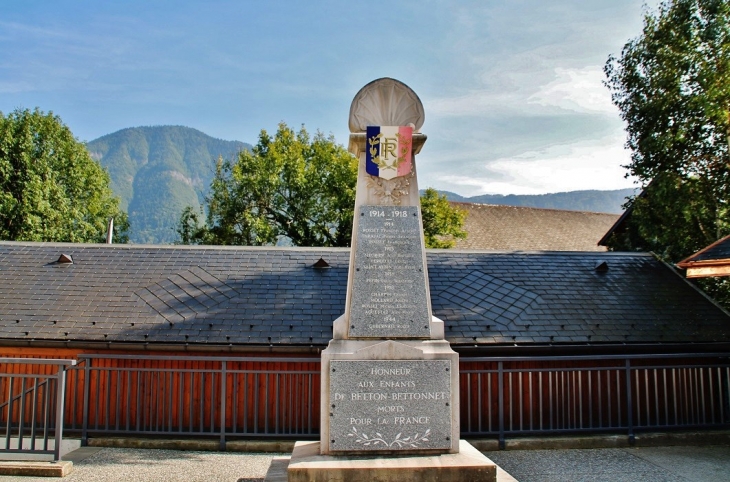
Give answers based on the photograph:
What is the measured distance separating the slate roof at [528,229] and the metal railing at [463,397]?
57.4ft

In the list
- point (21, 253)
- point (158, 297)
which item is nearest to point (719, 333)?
point (158, 297)

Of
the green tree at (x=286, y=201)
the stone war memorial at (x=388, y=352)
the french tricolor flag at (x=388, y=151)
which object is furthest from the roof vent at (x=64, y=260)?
the green tree at (x=286, y=201)

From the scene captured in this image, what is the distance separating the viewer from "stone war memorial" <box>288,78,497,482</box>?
5336 millimetres

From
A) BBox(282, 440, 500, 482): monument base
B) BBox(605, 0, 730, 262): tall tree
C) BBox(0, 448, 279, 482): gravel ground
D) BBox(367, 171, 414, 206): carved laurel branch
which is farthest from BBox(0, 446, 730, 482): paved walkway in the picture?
BBox(605, 0, 730, 262): tall tree

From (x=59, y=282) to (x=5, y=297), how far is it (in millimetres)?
962

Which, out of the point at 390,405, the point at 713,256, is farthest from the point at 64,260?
the point at 713,256

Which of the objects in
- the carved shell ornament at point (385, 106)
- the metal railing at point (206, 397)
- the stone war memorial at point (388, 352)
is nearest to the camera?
the stone war memorial at point (388, 352)

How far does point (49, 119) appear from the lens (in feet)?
111

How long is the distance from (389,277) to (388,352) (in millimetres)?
826

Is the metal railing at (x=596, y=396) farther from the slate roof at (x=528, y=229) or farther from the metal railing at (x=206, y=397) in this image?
the slate roof at (x=528, y=229)

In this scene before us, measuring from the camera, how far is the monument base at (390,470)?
5.14 metres

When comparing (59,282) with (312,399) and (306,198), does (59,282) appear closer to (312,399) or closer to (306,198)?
(312,399)

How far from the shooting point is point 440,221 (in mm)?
26359

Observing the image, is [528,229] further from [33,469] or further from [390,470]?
[33,469]
